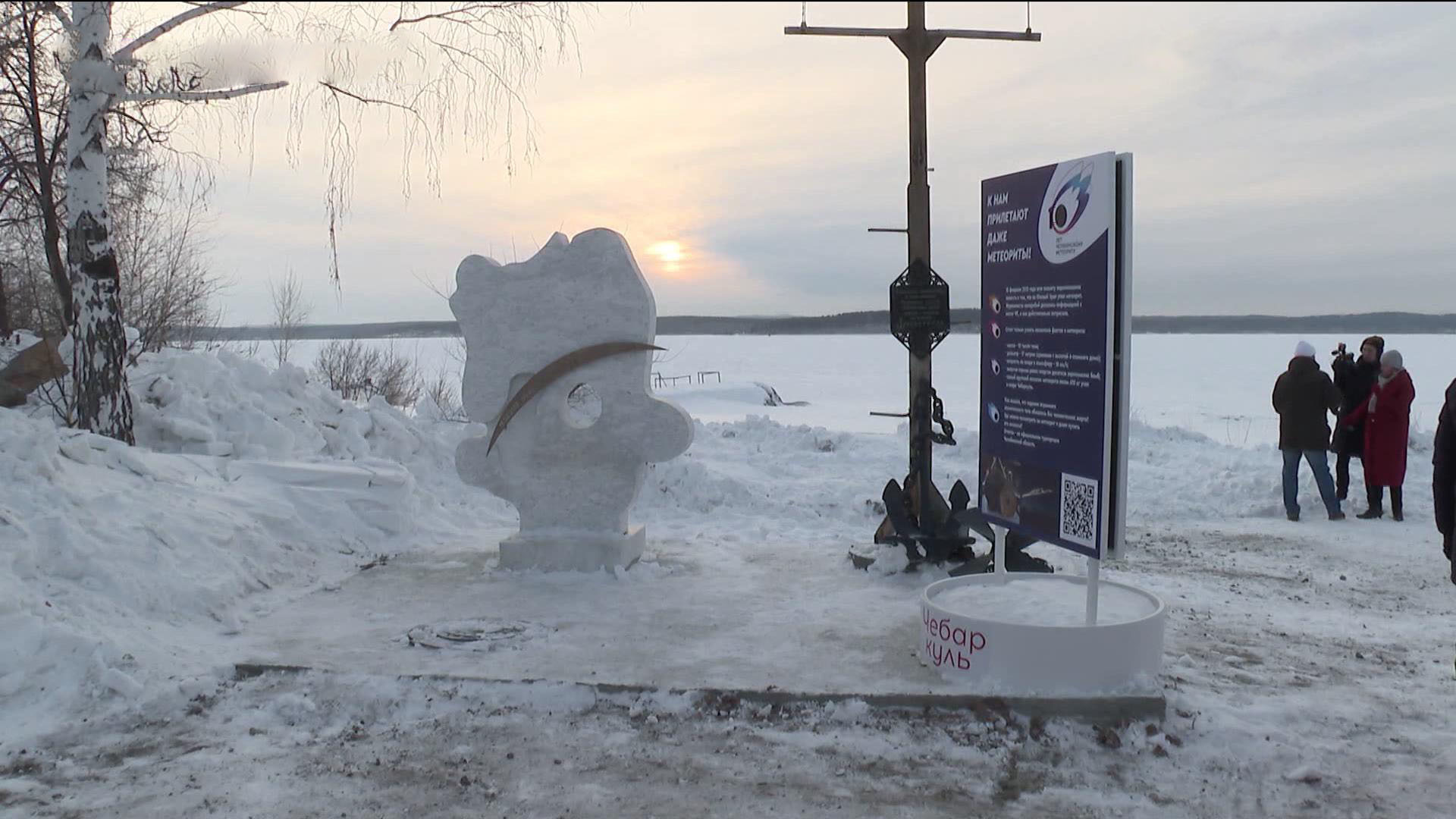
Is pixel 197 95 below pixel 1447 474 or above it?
above

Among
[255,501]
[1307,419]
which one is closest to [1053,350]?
[1307,419]

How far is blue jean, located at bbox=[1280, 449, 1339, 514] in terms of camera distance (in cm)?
1059

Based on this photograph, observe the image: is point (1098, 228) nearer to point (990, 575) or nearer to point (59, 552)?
point (990, 575)

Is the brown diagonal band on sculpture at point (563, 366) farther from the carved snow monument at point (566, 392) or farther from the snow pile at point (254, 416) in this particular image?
the snow pile at point (254, 416)

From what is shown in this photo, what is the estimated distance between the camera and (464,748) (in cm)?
490

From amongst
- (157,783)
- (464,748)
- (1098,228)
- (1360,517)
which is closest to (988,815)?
(464,748)

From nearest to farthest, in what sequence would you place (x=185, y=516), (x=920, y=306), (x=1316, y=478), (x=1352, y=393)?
(x=185, y=516)
(x=920, y=306)
(x=1316, y=478)
(x=1352, y=393)

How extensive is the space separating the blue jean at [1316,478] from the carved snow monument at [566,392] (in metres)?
6.50

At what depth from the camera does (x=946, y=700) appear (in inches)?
208

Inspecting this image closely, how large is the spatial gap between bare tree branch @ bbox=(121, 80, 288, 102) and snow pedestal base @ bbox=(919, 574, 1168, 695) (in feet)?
24.4

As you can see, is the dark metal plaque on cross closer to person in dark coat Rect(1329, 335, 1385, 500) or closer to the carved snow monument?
the carved snow monument

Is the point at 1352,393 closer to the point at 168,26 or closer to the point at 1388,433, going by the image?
the point at 1388,433

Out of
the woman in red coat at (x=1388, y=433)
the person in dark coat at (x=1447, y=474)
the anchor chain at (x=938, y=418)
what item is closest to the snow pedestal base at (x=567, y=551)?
the anchor chain at (x=938, y=418)

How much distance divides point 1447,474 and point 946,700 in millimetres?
2404
